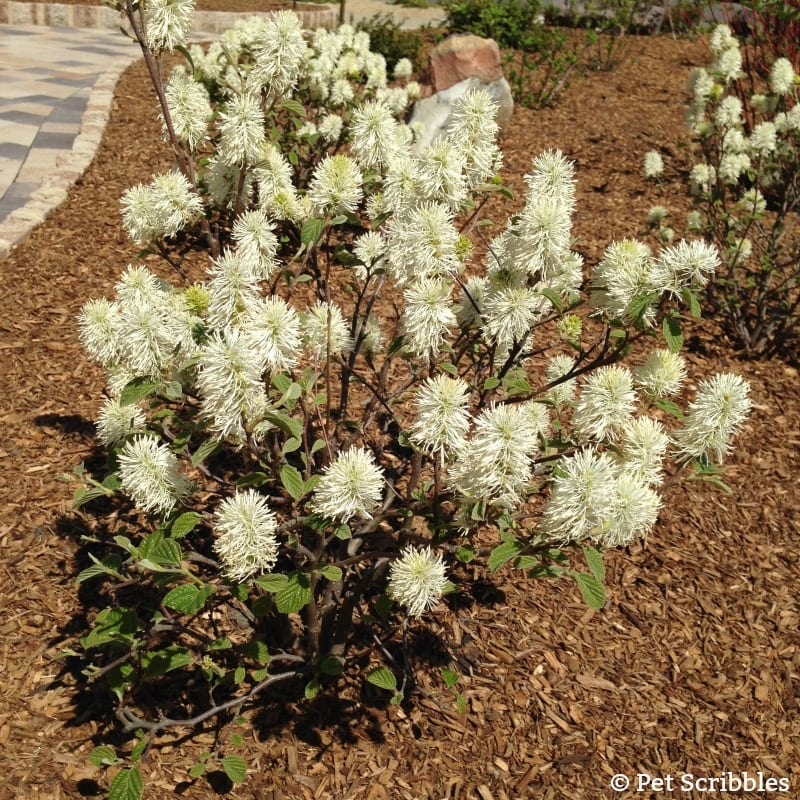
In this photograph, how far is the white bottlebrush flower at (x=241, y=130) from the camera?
228 cm

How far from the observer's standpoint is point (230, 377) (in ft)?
5.34

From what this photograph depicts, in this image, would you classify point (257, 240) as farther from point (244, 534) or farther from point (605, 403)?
point (605, 403)

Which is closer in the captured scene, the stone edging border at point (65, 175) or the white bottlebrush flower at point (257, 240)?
the white bottlebrush flower at point (257, 240)

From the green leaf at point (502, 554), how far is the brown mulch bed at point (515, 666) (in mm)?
1006

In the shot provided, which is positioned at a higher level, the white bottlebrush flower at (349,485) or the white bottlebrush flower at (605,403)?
the white bottlebrush flower at (605,403)

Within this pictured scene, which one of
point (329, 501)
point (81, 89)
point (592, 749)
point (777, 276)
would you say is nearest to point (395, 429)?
point (592, 749)

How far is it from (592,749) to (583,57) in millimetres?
9345

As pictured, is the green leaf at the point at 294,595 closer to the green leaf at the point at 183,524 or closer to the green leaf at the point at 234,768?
the green leaf at the point at 183,524

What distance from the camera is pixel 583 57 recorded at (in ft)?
32.2

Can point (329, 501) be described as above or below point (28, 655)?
above

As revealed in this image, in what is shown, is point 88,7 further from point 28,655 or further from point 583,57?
point 28,655

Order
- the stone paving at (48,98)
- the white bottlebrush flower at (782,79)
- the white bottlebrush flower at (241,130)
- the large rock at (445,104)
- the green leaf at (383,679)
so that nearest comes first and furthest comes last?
the green leaf at (383,679) < the white bottlebrush flower at (241,130) < the white bottlebrush flower at (782,79) < the stone paving at (48,98) < the large rock at (445,104)

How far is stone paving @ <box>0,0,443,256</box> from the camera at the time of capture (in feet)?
19.2

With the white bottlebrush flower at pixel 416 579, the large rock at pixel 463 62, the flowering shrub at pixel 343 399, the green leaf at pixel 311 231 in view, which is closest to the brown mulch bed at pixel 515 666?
the flowering shrub at pixel 343 399
